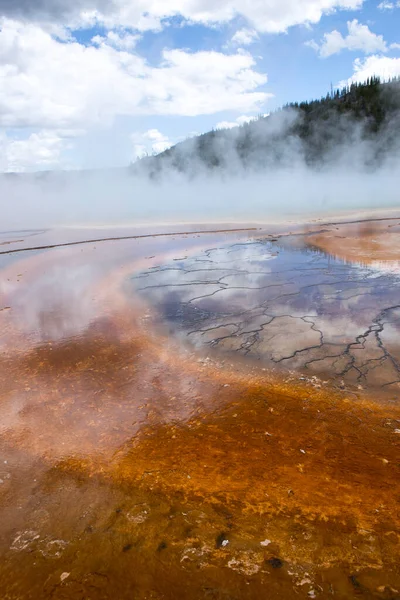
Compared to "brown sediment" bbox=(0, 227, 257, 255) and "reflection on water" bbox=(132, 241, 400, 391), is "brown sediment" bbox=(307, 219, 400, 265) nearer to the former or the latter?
"reflection on water" bbox=(132, 241, 400, 391)

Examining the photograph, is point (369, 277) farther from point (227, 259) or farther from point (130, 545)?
point (130, 545)

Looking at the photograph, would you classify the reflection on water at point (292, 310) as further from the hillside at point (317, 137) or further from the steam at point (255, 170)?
the hillside at point (317, 137)

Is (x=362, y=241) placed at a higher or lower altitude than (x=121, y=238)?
lower

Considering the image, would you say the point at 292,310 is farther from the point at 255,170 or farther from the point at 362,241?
the point at 255,170

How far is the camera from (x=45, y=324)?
16.0 feet

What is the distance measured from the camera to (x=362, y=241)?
9.52m

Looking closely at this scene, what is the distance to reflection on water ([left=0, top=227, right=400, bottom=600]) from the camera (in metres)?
1.69

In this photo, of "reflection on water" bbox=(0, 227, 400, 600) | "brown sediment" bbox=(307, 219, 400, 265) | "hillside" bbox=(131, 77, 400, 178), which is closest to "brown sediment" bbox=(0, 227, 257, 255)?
"brown sediment" bbox=(307, 219, 400, 265)

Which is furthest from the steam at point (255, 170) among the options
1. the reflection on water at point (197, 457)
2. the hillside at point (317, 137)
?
the reflection on water at point (197, 457)

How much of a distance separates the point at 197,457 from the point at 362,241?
333 inches

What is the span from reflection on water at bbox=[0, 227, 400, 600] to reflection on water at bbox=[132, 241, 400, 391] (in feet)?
0.11

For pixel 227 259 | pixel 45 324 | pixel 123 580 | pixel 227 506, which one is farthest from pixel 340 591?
pixel 227 259

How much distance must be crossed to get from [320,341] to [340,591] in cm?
258

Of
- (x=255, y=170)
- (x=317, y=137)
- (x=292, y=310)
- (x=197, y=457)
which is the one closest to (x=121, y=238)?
(x=292, y=310)
